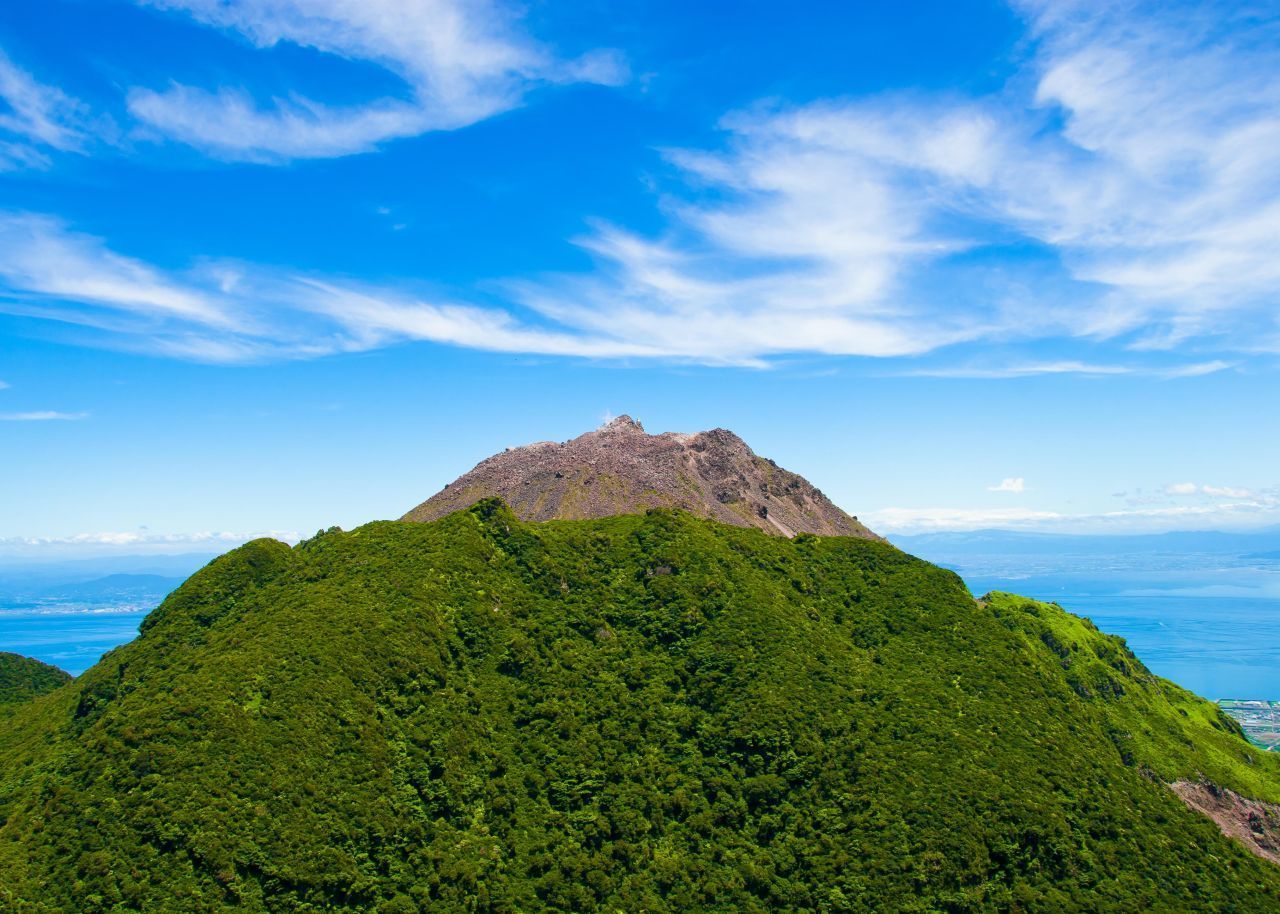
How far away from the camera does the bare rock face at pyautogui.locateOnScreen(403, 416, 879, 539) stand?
300ft

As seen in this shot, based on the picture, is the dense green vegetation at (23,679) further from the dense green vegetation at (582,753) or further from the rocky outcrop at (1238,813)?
the rocky outcrop at (1238,813)

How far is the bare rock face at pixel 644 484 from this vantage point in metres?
91.3

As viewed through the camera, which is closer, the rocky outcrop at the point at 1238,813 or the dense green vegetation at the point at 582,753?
the dense green vegetation at the point at 582,753

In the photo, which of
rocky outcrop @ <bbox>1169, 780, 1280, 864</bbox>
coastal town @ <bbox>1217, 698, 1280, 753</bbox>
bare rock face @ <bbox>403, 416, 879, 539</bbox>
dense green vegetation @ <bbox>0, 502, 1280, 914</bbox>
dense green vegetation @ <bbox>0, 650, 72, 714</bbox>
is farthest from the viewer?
coastal town @ <bbox>1217, 698, 1280, 753</bbox>

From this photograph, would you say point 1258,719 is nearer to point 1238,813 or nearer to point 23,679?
point 1238,813

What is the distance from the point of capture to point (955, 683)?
5544cm

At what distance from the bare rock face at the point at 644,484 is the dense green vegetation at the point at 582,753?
2421 cm

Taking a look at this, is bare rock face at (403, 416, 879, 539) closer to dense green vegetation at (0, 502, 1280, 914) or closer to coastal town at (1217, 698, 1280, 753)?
dense green vegetation at (0, 502, 1280, 914)

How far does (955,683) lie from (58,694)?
7211 centimetres

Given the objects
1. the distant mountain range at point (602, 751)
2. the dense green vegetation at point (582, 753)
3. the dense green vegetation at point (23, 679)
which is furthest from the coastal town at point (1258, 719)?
the dense green vegetation at point (23, 679)

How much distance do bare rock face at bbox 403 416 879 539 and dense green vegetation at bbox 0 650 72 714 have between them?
1605 inches

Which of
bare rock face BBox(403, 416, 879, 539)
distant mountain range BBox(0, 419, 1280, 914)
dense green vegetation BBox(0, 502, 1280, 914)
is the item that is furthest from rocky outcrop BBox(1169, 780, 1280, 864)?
bare rock face BBox(403, 416, 879, 539)

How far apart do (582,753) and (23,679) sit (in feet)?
219

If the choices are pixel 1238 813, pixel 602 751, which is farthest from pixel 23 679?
pixel 1238 813
